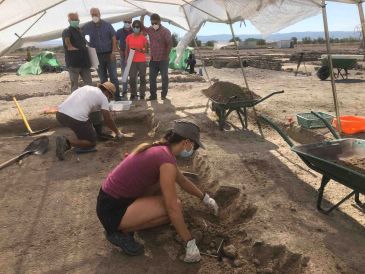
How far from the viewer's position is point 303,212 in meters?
3.37

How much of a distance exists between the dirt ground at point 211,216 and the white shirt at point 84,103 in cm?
68

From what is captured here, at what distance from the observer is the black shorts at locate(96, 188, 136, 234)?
2.96m

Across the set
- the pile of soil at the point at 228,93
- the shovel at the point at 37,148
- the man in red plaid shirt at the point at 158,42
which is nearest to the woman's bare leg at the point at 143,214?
the shovel at the point at 37,148

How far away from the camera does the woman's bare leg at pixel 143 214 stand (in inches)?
118

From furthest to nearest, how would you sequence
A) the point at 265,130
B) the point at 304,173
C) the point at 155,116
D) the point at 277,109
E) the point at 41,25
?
the point at 41,25 < the point at 277,109 < the point at 155,116 < the point at 265,130 < the point at 304,173

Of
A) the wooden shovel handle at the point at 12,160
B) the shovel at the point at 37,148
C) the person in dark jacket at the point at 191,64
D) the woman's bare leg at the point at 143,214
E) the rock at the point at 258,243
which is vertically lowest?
the rock at the point at 258,243

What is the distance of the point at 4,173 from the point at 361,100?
7676 millimetres

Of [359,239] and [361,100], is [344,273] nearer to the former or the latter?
[359,239]

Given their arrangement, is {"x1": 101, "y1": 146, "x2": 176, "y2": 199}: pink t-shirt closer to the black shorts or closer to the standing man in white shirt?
the black shorts

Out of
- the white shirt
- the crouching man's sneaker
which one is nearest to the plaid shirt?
the white shirt

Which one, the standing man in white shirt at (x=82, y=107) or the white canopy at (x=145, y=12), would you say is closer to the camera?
the standing man in white shirt at (x=82, y=107)

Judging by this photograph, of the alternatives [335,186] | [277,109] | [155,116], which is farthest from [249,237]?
[277,109]

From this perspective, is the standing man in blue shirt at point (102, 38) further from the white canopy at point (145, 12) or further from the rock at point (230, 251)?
the rock at point (230, 251)

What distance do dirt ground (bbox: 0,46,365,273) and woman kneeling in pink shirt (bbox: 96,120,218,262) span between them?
233 mm
